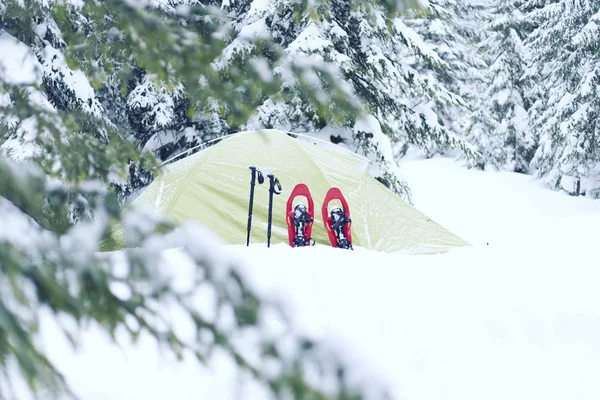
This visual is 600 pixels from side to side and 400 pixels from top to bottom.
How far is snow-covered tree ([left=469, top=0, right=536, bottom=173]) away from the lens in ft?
75.8

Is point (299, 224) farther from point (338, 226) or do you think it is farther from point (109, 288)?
point (109, 288)

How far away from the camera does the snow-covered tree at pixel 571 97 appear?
16.4 metres

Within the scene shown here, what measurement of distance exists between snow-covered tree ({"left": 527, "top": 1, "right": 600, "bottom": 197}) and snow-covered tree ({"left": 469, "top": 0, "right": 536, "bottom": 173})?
290cm

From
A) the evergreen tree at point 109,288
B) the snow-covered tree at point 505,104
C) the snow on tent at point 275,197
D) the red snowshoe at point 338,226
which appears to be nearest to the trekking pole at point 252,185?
the snow on tent at point 275,197

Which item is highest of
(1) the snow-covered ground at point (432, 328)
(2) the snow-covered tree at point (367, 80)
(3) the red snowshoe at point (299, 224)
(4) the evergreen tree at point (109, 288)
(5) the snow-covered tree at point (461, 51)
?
(5) the snow-covered tree at point (461, 51)

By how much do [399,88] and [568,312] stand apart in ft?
19.1

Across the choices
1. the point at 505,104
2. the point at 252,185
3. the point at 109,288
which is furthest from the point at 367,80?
the point at 505,104

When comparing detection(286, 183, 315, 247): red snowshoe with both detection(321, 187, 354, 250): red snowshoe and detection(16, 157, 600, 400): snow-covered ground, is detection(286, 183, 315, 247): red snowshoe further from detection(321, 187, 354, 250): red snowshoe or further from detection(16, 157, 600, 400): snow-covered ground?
detection(16, 157, 600, 400): snow-covered ground

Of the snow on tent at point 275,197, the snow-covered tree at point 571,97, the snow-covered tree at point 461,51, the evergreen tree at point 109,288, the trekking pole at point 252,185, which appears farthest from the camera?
the snow-covered tree at point 461,51

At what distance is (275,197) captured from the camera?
319 inches

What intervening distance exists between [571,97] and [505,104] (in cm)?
617

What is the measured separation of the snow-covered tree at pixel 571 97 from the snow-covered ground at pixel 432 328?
9.79 m

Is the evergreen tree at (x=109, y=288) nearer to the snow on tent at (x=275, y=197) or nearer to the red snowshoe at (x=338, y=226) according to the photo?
the red snowshoe at (x=338, y=226)

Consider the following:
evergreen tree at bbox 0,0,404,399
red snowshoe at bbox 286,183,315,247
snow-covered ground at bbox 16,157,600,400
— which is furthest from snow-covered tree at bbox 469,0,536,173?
evergreen tree at bbox 0,0,404,399
